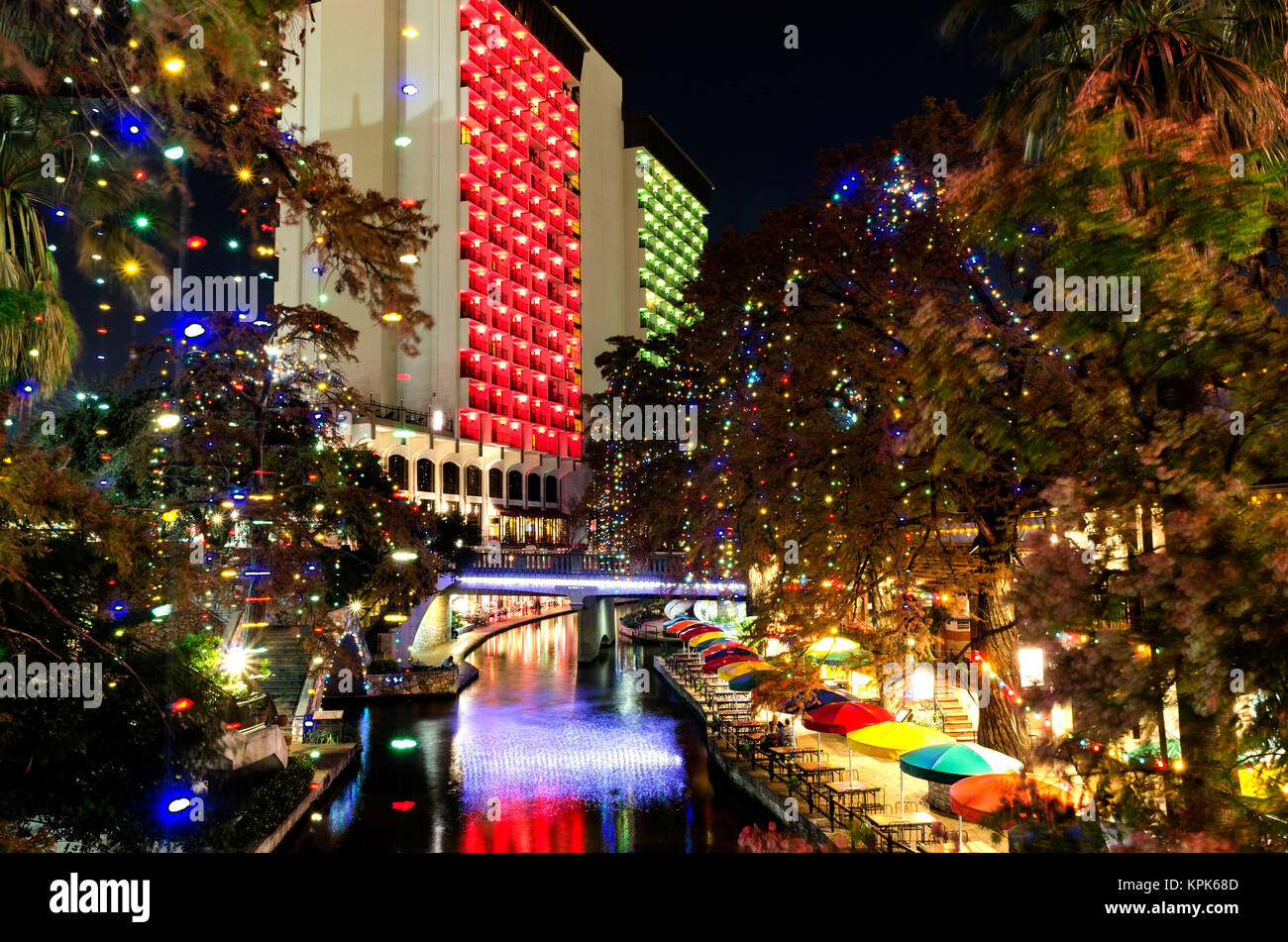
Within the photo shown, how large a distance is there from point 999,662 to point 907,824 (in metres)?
3.09

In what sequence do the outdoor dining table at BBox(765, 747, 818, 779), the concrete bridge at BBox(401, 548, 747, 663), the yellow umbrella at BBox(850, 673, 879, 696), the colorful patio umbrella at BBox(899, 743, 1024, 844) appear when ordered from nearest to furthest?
the colorful patio umbrella at BBox(899, 743, 1024, 844), the outdoor dining table at BBox(765, 747, 818, 779), the yellow umbrella at BBox(850, 673, 879, 696), the concrete bridge at BBox(401, 548, 747, 663)

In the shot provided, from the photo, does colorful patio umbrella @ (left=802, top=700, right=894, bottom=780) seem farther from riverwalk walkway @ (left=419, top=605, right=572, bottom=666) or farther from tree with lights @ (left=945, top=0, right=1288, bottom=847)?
riverwalk walkway @ (left=419, top=605, right=572, bottom=666)

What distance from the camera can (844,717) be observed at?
59.5ft

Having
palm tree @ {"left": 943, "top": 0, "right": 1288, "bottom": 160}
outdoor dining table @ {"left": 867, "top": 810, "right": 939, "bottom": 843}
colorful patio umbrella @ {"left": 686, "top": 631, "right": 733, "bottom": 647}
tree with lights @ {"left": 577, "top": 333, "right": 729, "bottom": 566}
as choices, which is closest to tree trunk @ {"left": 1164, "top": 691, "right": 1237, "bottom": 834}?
palm tree @ {"left": 943, "top": 0, "right": 1288, "bottom": 160}

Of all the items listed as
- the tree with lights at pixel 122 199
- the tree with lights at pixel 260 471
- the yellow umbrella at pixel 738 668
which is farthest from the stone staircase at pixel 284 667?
the tree with lights at pixel 122 199

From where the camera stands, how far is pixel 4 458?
210 inches

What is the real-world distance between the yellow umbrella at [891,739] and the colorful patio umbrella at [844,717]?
52cm

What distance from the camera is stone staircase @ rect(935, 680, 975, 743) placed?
2389cm

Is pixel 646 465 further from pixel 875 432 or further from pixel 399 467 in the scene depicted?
pixel 399 467

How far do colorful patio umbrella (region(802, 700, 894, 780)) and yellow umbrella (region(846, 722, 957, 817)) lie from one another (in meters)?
0.52

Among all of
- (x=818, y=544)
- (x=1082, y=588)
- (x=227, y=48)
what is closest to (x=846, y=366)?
(x=818, y=544)

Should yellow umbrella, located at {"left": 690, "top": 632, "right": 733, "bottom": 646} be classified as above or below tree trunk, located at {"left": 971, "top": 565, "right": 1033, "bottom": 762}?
below

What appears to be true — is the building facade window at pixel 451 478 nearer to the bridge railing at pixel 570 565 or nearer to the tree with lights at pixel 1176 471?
the bridge railing at pixel 570 565

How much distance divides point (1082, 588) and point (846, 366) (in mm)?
8639
